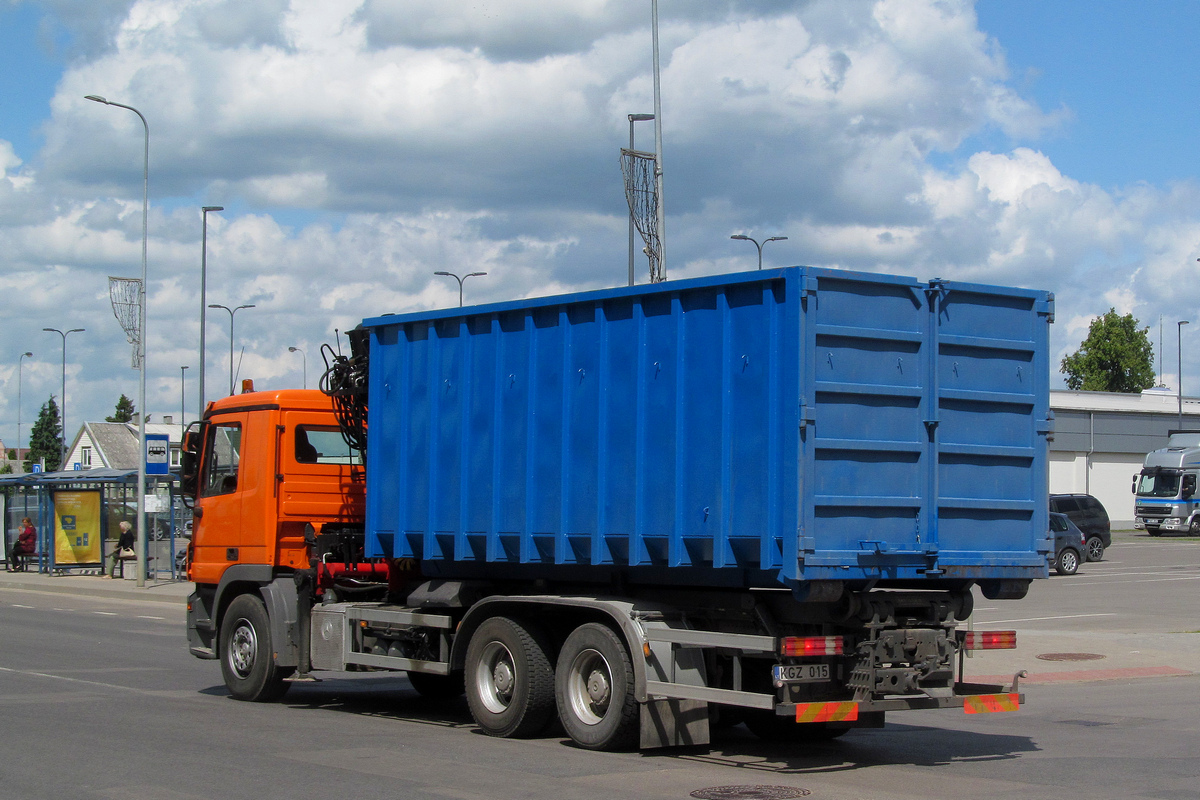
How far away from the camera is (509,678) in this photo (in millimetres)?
10414

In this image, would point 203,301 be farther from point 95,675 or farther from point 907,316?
point 907,316

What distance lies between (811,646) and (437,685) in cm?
557

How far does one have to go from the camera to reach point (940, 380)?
9.25 meters

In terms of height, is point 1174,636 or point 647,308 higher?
point 647,308

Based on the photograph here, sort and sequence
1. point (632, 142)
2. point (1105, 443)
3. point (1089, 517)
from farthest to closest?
1. point (1105, 443)
2. point (1089, 517)
3. point (632, 142)

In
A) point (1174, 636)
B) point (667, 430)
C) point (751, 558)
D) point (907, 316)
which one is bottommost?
point (1174, 636)

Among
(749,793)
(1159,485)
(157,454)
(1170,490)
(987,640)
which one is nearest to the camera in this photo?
(749,793)

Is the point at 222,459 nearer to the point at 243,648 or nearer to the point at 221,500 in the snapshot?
the point at 221,500

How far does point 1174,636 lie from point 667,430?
13.0 meters

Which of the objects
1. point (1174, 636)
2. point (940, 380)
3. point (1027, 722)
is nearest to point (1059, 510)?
point (1174, 636)

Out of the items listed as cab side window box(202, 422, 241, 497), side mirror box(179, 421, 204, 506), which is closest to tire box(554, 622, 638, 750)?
cab side window box(202, 422, 241, 497)

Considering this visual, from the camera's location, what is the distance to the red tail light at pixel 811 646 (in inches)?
337

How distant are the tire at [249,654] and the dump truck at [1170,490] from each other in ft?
154

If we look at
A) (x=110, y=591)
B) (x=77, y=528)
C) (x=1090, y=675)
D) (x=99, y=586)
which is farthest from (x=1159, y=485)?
(x=1090, y=675)
